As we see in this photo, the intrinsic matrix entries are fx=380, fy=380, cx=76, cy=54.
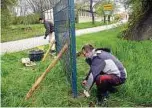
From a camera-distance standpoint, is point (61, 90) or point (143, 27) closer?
point (61, 90)

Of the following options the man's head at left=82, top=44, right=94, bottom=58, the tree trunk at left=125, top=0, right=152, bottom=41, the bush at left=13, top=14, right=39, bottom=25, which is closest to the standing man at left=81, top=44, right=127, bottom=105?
the man's head at left=82, top=44, right=94, bottom=58

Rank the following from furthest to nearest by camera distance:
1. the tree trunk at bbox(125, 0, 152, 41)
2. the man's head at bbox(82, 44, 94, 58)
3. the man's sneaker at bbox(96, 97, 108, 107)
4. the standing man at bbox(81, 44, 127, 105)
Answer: the tree trunk at bbox(125, 0, 152, 41)
the man's sneaker at bbox(96, 97, 108, 107)
the man's head at bbox(82, 44, 94, 58)
the standing man at bbox(81, 44, 127, 105)

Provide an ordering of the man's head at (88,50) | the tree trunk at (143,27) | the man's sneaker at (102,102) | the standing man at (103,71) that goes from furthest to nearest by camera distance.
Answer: the tree trunk at (143,27) < the man's sneaker at (102,102) < the man's head at (88,50) < the standing man at (103,71)

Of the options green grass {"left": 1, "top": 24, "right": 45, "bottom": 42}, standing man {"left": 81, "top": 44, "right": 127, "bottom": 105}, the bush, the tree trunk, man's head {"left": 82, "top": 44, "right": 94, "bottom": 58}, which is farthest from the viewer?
the bush

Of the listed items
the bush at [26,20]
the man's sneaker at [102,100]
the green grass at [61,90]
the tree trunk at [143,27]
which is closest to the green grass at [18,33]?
the bush at [26,20]

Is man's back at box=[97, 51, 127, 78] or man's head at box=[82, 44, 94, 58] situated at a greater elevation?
man's head at box=[82, 44, 94, 58]

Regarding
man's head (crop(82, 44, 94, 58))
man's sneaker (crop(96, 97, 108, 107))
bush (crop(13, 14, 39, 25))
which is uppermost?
bush (crop(13, 14, 39, 25))

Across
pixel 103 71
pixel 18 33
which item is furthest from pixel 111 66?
pixel 18 33

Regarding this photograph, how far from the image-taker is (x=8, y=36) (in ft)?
80.4

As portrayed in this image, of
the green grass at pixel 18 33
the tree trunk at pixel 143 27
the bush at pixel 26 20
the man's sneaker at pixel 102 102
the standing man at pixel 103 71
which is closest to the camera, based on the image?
the standing man at pixel 103 71

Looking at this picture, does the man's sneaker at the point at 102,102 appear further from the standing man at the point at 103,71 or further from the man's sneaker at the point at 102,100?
the standing man at the point at 103,71

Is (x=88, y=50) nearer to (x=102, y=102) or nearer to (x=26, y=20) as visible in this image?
(x=102, y=102)

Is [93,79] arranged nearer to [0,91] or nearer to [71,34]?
[71,34]

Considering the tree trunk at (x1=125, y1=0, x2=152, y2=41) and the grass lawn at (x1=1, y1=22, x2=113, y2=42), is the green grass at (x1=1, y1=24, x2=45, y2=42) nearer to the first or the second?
the grass lawn at (x1=1, y1=22, x2=113, y2=42)
